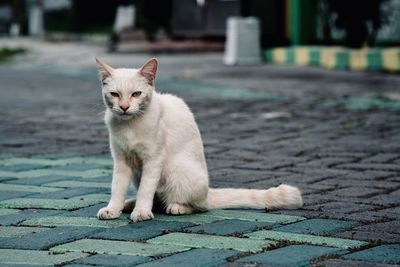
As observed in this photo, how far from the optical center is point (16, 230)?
3.94 m

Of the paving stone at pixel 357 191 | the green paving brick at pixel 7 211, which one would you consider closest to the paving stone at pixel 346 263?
the paving stone at pixel 357 191

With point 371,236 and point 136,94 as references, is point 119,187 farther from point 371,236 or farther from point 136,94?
point 371,236

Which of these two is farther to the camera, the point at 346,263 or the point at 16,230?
the point at 16,230

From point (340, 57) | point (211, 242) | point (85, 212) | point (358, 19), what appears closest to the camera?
point (211, 242)

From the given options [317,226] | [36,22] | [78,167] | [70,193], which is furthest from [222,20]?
[317,226]

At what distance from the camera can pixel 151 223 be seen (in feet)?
13.3

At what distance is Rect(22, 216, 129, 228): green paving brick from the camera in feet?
13.3

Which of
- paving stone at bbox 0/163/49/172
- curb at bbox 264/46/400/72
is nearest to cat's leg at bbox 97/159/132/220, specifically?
paving stone at bbox 0/163/49/172

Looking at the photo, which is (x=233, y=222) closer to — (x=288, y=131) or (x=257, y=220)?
(x=257, y=220)

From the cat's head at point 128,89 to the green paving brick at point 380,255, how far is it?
124 cm

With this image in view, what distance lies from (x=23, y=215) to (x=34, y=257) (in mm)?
873

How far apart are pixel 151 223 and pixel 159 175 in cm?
25

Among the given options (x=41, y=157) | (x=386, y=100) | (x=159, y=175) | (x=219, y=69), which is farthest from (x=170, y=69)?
(x=159, y=175)

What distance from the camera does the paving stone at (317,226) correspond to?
3.91m
